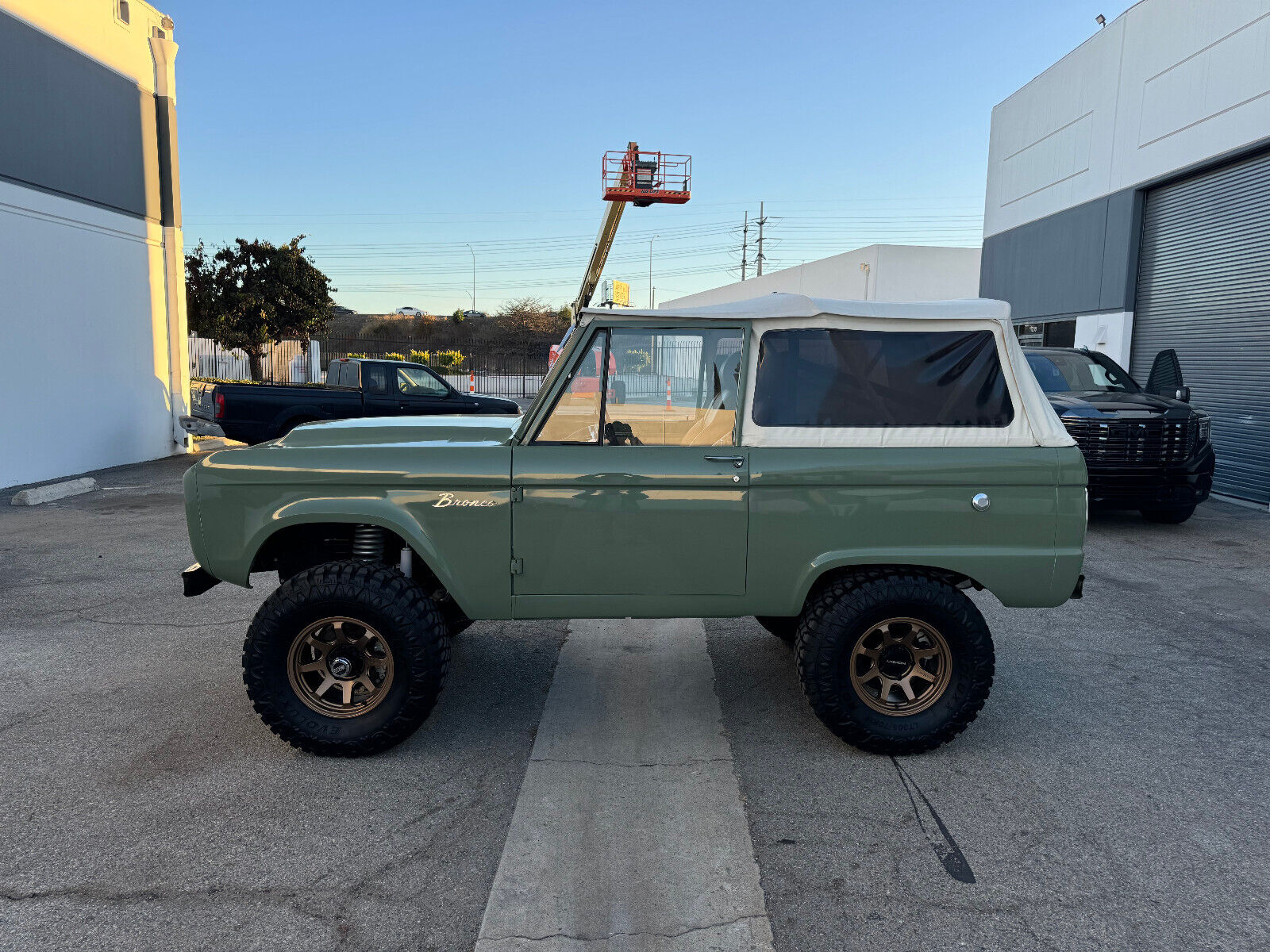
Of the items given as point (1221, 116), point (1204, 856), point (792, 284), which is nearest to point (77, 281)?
point (1204, 856)

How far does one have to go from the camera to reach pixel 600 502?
12.4ft

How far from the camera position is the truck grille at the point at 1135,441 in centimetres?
887

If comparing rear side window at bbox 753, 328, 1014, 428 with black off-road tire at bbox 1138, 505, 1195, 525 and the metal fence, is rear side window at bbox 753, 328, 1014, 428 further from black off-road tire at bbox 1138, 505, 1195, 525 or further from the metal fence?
the metal fence

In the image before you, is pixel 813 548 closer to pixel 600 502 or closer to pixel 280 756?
pixel 600 502

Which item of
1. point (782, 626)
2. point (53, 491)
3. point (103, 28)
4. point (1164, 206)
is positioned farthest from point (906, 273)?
point (782, 626)

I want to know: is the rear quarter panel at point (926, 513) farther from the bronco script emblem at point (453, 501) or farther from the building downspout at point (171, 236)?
the building downspout at point (171, 236)

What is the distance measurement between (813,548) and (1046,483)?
3.45 ft

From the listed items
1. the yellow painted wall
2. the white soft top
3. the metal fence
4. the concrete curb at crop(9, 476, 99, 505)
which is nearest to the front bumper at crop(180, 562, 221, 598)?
the white soft top

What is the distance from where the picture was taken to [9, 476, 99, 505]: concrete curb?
9.93 metres

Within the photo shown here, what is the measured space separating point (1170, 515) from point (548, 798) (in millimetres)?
8901

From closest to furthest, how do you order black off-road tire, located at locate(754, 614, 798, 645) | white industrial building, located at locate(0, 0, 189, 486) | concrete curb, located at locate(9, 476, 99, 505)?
black off-road tire, located at locate(754, 614, 798, 645)
concrete curb, located at locate(9, 476, 99, 505)
white industrial building, located at locate(0, 0, 189, 486)

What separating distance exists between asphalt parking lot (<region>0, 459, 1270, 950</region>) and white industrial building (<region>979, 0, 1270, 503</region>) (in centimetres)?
834

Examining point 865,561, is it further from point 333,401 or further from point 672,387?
point 333,401

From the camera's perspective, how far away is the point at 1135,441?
29.1ft
